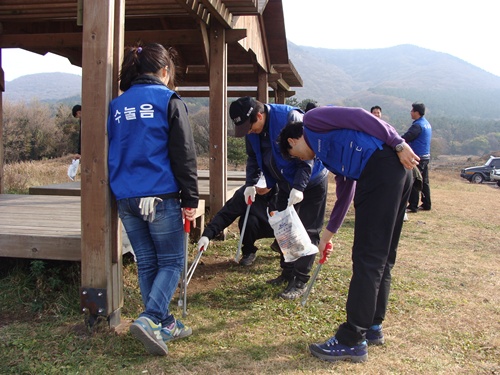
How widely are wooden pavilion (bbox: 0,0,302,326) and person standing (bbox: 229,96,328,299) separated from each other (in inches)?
38.7

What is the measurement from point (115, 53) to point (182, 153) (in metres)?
0.86

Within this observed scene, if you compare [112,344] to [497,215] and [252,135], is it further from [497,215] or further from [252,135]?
[497,215]

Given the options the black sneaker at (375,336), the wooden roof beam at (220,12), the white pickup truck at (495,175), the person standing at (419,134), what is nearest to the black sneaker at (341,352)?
the black sneaker at (375,336)

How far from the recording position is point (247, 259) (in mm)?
5281

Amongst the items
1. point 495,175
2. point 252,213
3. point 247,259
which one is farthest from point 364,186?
point 495,175

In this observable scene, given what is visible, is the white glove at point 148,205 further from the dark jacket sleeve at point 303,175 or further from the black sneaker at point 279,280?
the black sneaker at point 279,280

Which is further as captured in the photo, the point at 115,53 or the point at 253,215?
the point at 253,215

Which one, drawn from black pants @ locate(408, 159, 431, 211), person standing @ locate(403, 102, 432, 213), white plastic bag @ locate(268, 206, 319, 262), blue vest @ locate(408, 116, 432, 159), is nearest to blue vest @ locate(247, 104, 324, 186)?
white plastic bag @ locate(268, 206, 319, 262)

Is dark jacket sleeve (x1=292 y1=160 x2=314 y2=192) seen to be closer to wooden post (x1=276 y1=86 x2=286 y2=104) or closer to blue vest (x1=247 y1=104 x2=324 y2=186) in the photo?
blue vest (x1=247 y1=104 x2=324 y2=186)

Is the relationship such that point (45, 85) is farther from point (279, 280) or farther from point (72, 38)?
point (279, 280)

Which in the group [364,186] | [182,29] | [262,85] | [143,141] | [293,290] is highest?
[182,29]

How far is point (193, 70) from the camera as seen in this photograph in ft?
36.8

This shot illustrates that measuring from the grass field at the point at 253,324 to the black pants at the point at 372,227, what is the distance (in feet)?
1.08

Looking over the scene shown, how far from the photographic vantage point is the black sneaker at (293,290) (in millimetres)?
4188
